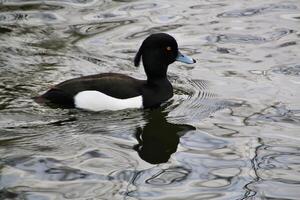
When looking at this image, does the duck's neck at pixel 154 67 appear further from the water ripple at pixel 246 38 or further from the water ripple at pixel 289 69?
the water ripple at pixel 246 38

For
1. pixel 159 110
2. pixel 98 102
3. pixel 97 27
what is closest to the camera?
A: pixel 98 102

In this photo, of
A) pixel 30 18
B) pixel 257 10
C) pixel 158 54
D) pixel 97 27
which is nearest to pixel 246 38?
pixel 257 10

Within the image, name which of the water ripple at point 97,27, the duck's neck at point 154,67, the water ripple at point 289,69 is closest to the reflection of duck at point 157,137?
the duck's neck at point 154,67

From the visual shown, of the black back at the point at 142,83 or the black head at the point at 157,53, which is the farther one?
the black head at the point at 157,53

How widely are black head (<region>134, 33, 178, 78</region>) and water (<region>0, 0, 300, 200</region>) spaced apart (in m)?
0.42

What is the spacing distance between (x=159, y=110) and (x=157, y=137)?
2.76 feet

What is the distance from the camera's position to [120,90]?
859 cm

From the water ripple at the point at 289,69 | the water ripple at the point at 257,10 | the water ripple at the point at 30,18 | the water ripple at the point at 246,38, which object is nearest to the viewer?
the water ripple at the point at 289,69

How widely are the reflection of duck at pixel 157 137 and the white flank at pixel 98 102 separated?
0.27 meters

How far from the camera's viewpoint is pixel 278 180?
6.71m

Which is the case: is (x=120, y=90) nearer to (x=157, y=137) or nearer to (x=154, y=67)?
(x=154, y=67)

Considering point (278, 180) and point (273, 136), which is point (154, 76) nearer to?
point (273, 136)

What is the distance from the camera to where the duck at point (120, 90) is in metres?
8.54

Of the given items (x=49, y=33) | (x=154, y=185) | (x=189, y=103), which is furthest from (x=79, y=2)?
(x=154, y=185)
